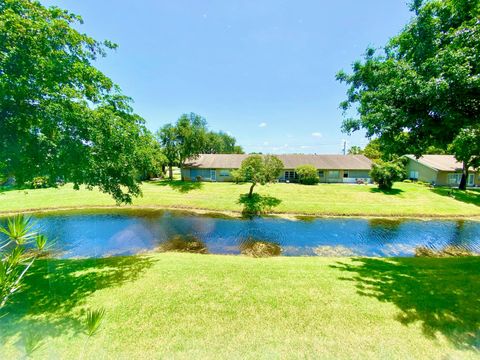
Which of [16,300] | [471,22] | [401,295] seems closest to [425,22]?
[471,22]

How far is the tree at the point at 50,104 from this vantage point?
5535mm

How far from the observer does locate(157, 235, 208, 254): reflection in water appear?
11919mm

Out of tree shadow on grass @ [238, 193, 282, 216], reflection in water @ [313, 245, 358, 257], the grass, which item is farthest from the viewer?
tree shadow on grass @ [238, 193, 282, 216]

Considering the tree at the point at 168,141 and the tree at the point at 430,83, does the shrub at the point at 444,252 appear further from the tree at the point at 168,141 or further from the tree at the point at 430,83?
the tree at the point at 168,141

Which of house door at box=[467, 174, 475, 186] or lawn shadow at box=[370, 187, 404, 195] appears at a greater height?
house door at box=[467, 174, 475, 186]

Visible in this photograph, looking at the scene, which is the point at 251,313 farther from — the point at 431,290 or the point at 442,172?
the point at 442,172

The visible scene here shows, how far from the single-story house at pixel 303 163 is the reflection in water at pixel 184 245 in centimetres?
2177

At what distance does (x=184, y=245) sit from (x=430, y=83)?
1326cm

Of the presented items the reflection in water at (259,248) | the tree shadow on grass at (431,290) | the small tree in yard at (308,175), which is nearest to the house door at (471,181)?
the small tree in yard at (308,175)

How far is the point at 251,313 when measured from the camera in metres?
5.06

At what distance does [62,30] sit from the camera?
654 centimetres

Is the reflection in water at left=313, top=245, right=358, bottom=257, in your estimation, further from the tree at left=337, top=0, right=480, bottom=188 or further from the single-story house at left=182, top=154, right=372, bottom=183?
the single-story house at left=182, top=154, right=372, bottom=183

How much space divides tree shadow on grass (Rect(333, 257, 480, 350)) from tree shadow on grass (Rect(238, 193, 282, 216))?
38.5 ft

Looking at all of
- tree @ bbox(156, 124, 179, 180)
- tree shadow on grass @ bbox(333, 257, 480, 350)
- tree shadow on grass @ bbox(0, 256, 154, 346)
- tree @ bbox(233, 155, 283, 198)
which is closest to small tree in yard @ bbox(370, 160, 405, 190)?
tree @ bbox(233, 155, 283, 198)
